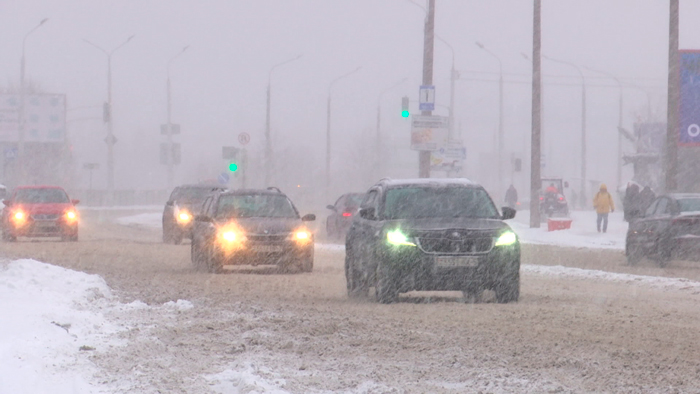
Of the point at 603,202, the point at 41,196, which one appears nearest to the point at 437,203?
the point at 41,196

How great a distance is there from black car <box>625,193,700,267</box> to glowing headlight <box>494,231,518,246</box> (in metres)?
8.45

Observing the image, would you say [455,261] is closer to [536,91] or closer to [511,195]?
[536,91]

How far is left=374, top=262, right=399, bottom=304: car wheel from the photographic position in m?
12.8

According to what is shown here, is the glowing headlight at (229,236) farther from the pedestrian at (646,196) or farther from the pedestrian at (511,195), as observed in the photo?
the pedestrian at (511,195)

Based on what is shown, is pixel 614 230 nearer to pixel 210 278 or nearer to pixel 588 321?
pixel 210 278

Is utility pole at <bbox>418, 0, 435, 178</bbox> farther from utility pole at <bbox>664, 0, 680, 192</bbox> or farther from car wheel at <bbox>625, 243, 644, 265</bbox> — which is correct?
car wheel at <bbox>625, 243, 644, 265</bbox>

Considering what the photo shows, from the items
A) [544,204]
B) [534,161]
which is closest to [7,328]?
[534,161]

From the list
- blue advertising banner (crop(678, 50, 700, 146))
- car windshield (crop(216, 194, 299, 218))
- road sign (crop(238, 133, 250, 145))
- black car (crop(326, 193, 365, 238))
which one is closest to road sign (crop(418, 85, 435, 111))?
black car (crop(326, 193, 365, 238))

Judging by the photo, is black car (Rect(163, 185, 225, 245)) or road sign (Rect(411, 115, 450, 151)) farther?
road sign (Rect(411, 115, 450, 151))

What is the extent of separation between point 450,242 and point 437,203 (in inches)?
50.2

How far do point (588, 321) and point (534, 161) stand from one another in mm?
24205

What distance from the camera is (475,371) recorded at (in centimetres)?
820

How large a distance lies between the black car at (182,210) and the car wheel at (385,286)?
16.2 m

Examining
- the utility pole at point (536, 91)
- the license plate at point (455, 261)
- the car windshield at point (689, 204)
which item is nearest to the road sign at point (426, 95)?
the utility pole at point (536, 91)
